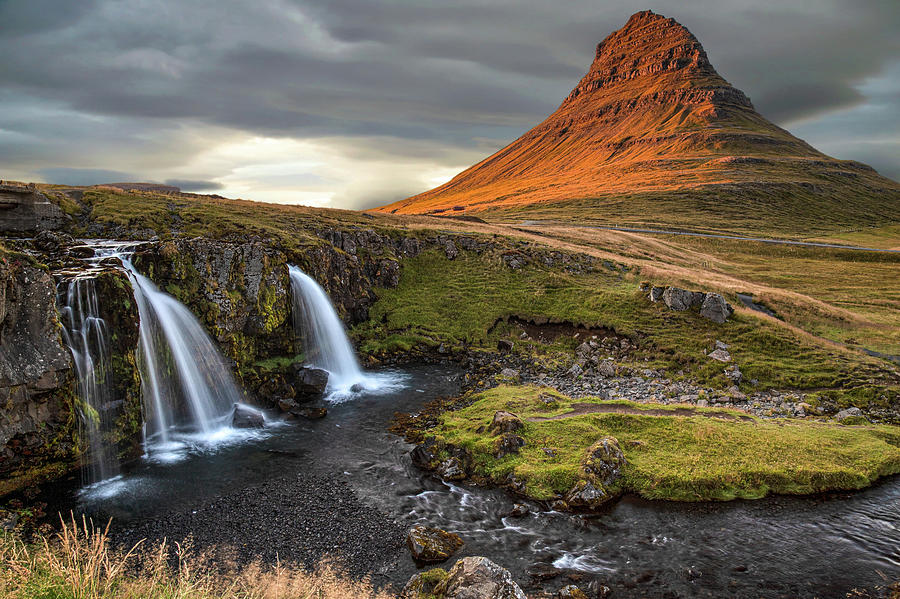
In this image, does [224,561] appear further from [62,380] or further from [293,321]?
[293,321]

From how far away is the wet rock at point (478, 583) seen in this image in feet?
36.2

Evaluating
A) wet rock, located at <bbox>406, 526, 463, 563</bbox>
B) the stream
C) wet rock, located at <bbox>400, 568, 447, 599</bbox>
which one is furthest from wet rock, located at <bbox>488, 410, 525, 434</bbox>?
wet rock, located at <bbox>400, 568, 447, 599</bbox>

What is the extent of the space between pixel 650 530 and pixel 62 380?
23196 millimetres

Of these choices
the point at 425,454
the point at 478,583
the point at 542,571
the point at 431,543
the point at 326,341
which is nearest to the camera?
the point at 478,583

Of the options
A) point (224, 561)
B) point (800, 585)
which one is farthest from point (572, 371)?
point (224, 561)

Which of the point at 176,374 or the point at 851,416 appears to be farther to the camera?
the point at 176,374

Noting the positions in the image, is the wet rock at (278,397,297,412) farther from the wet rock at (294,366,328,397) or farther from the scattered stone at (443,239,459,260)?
the scattered stone at (443,239,459,260)

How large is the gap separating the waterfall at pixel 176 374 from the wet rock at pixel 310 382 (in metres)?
3.67

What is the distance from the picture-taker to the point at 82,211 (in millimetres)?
36125

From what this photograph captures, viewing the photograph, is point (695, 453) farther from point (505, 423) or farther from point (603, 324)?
point (603, 324)

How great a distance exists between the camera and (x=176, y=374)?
24.3 meters

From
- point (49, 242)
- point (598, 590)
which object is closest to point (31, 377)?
point (49, 242)

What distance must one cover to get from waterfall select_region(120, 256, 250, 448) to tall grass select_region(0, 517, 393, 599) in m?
7.99

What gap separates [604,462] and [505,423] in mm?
4712
